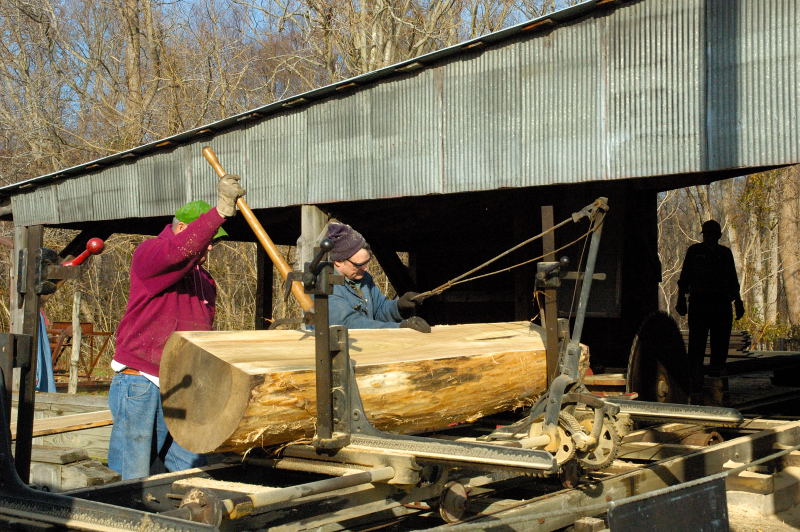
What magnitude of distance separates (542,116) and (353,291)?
13.1 ft

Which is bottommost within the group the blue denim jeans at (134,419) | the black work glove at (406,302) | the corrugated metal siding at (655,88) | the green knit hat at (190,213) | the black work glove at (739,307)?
the blue denim jeans at (134,419)

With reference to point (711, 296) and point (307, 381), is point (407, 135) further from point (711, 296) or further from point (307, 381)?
point (307, 381)

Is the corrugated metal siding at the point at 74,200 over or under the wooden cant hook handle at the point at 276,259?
over

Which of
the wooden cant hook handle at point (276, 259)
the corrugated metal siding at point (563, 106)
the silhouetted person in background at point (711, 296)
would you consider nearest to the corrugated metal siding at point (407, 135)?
the corrugated metal siding at point (563, 106)

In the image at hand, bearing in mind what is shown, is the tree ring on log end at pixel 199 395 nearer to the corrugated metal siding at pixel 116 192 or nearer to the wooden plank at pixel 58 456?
the wooden plank at pixel 58 456

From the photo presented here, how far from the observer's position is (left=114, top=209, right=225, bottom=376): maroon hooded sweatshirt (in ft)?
14.9

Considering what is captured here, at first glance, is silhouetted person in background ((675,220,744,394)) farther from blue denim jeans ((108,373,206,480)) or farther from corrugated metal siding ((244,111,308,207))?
blue denim jeans ((108,373,206,480))

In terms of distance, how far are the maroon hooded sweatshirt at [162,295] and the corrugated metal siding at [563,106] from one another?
4.47 meters

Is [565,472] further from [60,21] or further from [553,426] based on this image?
[60,21]

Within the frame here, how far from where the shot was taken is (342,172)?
10094 mm

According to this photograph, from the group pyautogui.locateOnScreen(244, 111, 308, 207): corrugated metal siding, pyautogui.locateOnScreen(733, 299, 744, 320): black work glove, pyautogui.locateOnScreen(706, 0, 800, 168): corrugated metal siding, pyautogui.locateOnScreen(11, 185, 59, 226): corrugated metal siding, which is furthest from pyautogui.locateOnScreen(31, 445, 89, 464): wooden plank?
pyautogui.locateOnScreen(733, 299, 744, 320): black work glove

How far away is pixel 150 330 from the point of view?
483 centimetres

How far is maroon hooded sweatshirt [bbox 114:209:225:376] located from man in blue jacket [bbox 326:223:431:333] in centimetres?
78

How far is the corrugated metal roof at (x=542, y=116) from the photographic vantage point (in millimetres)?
7371
